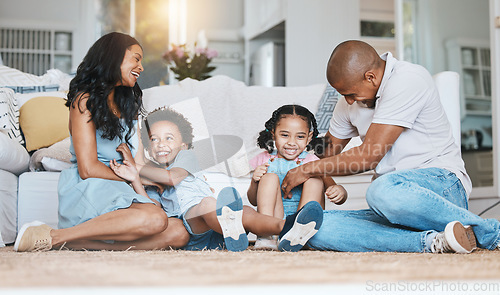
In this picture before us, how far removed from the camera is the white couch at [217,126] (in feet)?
5.59

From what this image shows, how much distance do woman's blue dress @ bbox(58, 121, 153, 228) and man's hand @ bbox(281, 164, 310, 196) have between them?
409 mm

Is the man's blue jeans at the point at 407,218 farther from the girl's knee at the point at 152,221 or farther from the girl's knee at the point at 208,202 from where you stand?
the girl's knee at the point at 152,221

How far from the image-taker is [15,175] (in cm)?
201

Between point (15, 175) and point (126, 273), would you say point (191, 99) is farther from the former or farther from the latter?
point (126, 273)

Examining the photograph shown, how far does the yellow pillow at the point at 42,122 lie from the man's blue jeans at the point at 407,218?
1327 mm

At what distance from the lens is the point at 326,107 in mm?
2375

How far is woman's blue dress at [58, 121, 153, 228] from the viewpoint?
4.53 feet

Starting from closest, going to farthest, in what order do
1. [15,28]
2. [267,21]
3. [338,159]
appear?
[338,159] → [267,21] → [15,28]

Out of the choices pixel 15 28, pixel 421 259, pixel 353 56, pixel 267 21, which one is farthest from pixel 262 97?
pixel 15 28

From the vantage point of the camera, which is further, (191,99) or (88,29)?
(88,29)

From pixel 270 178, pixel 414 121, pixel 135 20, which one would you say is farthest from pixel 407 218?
pixel 135 20

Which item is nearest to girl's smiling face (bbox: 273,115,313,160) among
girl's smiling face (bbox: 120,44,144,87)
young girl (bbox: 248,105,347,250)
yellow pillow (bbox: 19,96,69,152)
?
young girl (bbox: 248,105,347,250)

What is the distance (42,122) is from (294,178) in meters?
1.30

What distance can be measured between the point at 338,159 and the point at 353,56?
1.01 ft
